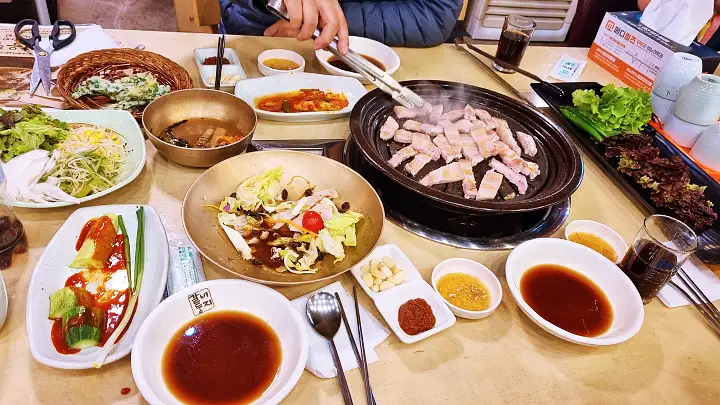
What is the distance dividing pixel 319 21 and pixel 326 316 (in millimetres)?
1594

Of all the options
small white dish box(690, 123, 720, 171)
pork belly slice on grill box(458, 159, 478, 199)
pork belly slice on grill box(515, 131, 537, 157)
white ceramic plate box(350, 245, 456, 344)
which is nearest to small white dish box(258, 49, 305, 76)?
pork belly slice on grill box(458, 159, 478, 199)

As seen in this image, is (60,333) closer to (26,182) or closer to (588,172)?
(26,182)

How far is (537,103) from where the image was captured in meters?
2.96

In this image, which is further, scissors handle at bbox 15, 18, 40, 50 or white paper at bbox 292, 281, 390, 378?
scissors handle at bbox 15, 18, 40, 50

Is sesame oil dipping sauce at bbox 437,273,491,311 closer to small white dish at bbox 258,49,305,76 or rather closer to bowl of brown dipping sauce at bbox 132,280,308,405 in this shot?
bowl of brown dipping sauce at bbox 132,280,308,405

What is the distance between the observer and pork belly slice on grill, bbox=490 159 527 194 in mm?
2098

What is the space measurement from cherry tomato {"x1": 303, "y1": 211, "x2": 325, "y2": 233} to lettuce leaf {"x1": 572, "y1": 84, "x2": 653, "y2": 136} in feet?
5.63

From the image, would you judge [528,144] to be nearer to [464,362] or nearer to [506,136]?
[506,136]

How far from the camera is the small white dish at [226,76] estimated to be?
2510 millimetres

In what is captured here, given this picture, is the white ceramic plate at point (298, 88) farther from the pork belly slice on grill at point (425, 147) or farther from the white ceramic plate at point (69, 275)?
the white ceramic plate at point (69, 275)

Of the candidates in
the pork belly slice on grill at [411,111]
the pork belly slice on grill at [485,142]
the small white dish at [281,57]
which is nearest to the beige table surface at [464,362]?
the pork belly slice on grill at [485,142]

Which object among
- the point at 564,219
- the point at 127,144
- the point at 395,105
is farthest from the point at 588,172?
the point at 127,144

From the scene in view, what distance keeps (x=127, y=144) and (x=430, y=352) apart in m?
1.46

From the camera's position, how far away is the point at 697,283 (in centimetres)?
191
